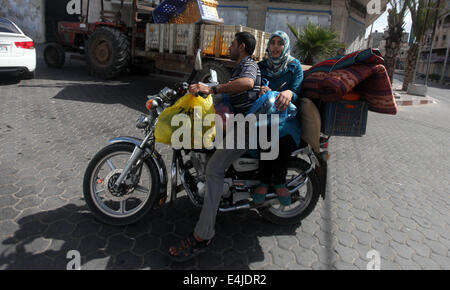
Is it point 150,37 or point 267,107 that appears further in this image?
point 150,37

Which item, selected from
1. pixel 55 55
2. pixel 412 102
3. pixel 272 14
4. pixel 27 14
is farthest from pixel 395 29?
pixel 27 14

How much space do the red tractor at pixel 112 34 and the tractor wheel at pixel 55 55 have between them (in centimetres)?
105

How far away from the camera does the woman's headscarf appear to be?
294 cm

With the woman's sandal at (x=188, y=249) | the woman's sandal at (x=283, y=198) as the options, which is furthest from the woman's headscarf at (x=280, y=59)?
the woman's sandal at (x=188, y=249)

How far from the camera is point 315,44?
11.4m

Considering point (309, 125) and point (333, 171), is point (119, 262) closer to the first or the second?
point (309, 125)

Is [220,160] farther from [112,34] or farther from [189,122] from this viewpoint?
[112,34]

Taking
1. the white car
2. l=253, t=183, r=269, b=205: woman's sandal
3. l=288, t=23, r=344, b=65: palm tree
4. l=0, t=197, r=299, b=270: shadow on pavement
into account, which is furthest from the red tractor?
l=253, t=183, r=269, b=205: woman's sandal

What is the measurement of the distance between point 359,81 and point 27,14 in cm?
2540

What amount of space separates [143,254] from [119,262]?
196 mm

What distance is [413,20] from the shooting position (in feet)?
56.5

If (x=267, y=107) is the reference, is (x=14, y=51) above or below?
above

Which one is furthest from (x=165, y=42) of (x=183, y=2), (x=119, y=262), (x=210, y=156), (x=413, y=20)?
(x=413, y=20)

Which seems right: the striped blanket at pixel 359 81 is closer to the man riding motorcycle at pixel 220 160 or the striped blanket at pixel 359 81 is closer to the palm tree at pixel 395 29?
the man riding motorcycle at pixel 220 160
